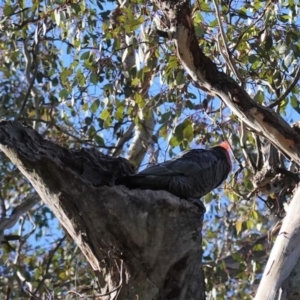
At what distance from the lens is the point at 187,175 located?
14.2ft

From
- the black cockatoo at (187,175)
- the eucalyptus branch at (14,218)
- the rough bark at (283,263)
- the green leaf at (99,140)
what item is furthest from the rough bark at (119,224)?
the eucalyptus branch at (14,218)

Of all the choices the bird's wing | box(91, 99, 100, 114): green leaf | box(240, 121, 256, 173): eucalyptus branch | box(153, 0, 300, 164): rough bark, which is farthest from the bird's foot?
box(91, 99, 100, 114): green leaf

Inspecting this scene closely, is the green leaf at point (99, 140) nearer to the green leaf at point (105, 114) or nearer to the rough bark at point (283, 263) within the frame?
→ the green leaf at point (105, 114)

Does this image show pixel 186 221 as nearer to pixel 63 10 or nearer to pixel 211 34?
pixel 211 34

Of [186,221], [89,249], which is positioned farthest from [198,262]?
[89,249]

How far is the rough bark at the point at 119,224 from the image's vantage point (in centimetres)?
371

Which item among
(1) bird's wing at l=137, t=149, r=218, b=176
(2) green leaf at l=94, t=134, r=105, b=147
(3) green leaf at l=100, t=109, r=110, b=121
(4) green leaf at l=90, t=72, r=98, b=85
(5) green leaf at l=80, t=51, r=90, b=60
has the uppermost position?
(5) green leaf at l=80, t=51, r=90, b=60

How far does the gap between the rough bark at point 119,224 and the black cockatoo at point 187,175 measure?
224mm

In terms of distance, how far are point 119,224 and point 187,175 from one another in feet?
2.33

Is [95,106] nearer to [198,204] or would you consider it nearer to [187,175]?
[187,175]

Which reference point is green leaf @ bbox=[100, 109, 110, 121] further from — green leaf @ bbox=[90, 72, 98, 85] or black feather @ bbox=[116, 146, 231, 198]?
black feather @ bbox=[116, 146, 231, 198]

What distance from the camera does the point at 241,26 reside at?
5984 millimetres

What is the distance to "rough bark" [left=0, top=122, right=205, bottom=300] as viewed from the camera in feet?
12.2

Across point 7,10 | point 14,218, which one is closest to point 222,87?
point 7,10
